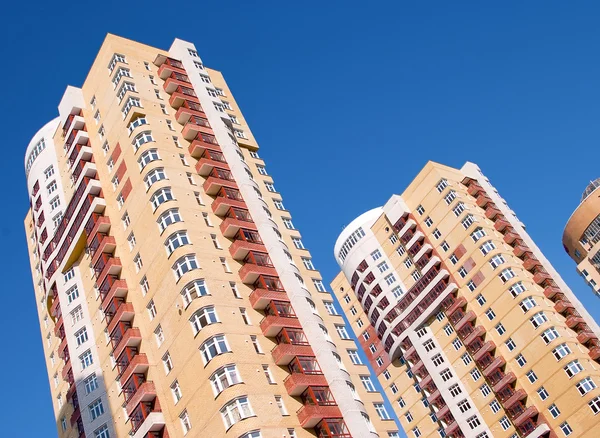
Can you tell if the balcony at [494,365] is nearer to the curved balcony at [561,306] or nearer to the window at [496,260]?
the curved balcony at [561,306]

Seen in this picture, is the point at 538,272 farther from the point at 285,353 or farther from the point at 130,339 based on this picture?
the point at 130,339

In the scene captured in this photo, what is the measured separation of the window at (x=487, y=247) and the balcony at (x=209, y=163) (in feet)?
134

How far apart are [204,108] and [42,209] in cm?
2052

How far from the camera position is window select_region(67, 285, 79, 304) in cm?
6762

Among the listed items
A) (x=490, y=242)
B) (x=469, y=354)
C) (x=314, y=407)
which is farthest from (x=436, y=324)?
(x=314, y=407)

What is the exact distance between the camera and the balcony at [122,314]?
59625mm

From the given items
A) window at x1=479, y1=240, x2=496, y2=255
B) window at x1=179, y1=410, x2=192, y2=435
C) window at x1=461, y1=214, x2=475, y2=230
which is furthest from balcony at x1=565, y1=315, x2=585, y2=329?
window at x1=179, y1=410, x2=192, y2=435

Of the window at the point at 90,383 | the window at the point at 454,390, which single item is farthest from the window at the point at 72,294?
Answer: the window at the point at 454,390

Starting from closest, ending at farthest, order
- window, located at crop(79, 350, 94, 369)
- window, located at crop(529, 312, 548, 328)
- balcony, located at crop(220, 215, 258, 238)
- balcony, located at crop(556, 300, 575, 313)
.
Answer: balcony, located at crop(220, 215, 258, 238) → window, located at crop(79, 350, 94, 369) → window, located at crop(529, 312, 548, 328) → balcony, located at crop(556, 300, 575, 313)

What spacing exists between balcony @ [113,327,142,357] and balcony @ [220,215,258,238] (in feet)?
36.4

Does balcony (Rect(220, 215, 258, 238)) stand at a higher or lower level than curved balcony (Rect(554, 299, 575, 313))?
higher

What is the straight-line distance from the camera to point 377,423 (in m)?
57.2

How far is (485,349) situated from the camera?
289ft

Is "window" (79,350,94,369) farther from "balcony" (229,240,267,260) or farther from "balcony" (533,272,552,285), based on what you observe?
"balcony" (533,272,552,285)
